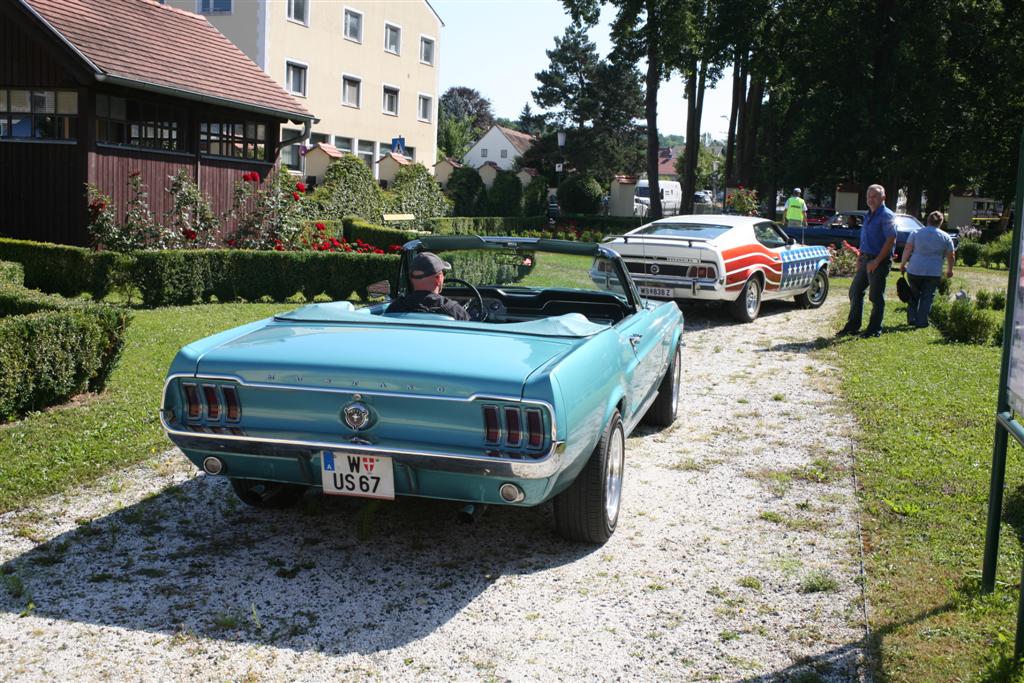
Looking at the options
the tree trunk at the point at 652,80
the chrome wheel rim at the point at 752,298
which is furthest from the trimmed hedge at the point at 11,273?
the tree trunk at the point at 652,80

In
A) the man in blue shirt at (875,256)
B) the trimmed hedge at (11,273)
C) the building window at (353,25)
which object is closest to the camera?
the trimmed hedge at (11,273)

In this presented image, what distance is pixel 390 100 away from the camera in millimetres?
51406

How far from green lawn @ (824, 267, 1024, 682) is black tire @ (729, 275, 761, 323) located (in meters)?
3.28

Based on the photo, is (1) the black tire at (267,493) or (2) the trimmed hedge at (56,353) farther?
(2) the trimmed hedge at (56,353)

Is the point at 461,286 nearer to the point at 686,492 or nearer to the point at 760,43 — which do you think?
the point at 686,492

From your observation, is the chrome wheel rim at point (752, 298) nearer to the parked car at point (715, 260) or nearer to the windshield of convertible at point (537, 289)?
the parked car at point (715, 260)

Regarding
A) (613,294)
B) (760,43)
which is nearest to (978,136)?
(760,43)

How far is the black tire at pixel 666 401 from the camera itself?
8008mm

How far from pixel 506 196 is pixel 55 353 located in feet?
133

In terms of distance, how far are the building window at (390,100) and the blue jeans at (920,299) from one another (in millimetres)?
39659

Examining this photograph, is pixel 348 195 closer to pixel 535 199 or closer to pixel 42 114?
pixel 42 114

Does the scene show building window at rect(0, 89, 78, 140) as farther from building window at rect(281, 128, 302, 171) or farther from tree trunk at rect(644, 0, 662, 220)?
tree trunk at rect(644, 0, 662, 220)

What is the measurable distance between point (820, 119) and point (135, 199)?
2939cm

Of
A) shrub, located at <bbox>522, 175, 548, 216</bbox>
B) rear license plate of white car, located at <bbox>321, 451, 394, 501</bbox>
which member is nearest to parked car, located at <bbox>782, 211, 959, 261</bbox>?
shrub, located at <bbox>522, 175, 548, 216</bbox>
